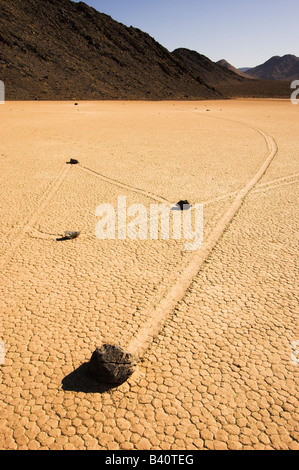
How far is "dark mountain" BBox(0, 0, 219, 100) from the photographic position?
114ft

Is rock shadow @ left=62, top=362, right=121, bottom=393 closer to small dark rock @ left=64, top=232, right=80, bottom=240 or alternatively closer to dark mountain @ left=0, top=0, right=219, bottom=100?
small dark rock @ left=64, top=232, right=80, bottom=240

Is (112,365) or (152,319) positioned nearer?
(112,365)

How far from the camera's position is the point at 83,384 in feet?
9.44

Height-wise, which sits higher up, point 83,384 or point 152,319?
point 152,319

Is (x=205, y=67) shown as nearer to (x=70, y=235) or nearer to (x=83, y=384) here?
(x=70, y=235)

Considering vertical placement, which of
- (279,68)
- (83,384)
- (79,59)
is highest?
(279,68)

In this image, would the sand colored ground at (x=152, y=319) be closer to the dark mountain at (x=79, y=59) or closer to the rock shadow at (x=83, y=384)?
the rock shadow at (x=83, y=384)

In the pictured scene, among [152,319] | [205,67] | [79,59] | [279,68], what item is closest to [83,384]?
[152,319]

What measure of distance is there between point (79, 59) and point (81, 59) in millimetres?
403

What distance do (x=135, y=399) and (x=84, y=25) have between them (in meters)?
58.9

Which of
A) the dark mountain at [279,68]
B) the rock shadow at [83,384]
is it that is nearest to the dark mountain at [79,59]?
the rock shadow at [83,384]

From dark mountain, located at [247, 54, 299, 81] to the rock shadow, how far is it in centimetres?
17899

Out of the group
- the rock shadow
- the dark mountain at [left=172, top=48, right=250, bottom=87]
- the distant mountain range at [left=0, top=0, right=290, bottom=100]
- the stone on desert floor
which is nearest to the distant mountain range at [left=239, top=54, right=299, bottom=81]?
the dark mountain at [left=172, top=48, right=250, bottom=87]
